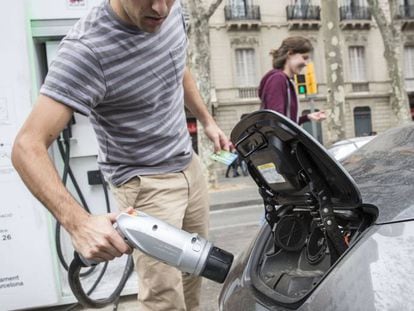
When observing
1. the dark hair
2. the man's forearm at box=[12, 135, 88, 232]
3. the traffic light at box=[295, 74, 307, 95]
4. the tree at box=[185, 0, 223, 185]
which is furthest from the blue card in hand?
the tree at box=[185, 0, 223, 185]

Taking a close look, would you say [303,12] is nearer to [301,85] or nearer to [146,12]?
[301,85]

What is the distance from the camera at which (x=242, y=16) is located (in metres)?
24.8

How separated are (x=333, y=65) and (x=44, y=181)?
14083mm

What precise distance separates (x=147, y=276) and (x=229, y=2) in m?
24.4

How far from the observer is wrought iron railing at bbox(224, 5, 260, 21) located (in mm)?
24594

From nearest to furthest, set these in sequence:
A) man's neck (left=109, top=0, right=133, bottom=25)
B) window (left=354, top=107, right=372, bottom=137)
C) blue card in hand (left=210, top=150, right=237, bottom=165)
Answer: man's neck (left=109, top=0, right=133, bottom=25), blue card in hand (left=210, top=150, right=237, bottom=165), window (left=354, top=107, right=372, bottom=137)

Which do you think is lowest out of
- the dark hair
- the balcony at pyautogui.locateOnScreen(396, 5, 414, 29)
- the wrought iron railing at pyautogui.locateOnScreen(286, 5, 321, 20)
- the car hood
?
the car hood

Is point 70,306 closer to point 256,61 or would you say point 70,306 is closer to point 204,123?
point 204,123

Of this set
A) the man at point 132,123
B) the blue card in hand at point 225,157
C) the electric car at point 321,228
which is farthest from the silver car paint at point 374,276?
the blue card in hand at point 225,157

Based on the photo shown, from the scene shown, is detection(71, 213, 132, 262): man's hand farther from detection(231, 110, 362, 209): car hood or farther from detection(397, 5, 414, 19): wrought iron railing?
detection(397, 5, 414, 19): wrought iron railing

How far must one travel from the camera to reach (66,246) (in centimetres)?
355

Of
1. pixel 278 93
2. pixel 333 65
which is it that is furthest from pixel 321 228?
pixel 333 65

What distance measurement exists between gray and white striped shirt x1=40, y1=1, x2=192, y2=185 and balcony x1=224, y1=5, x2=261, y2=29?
75.0 feet

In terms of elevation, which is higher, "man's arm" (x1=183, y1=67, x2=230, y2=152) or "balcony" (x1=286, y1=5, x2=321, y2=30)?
"balcony" (x1=286, y1=5, x2=321, y2=30)
